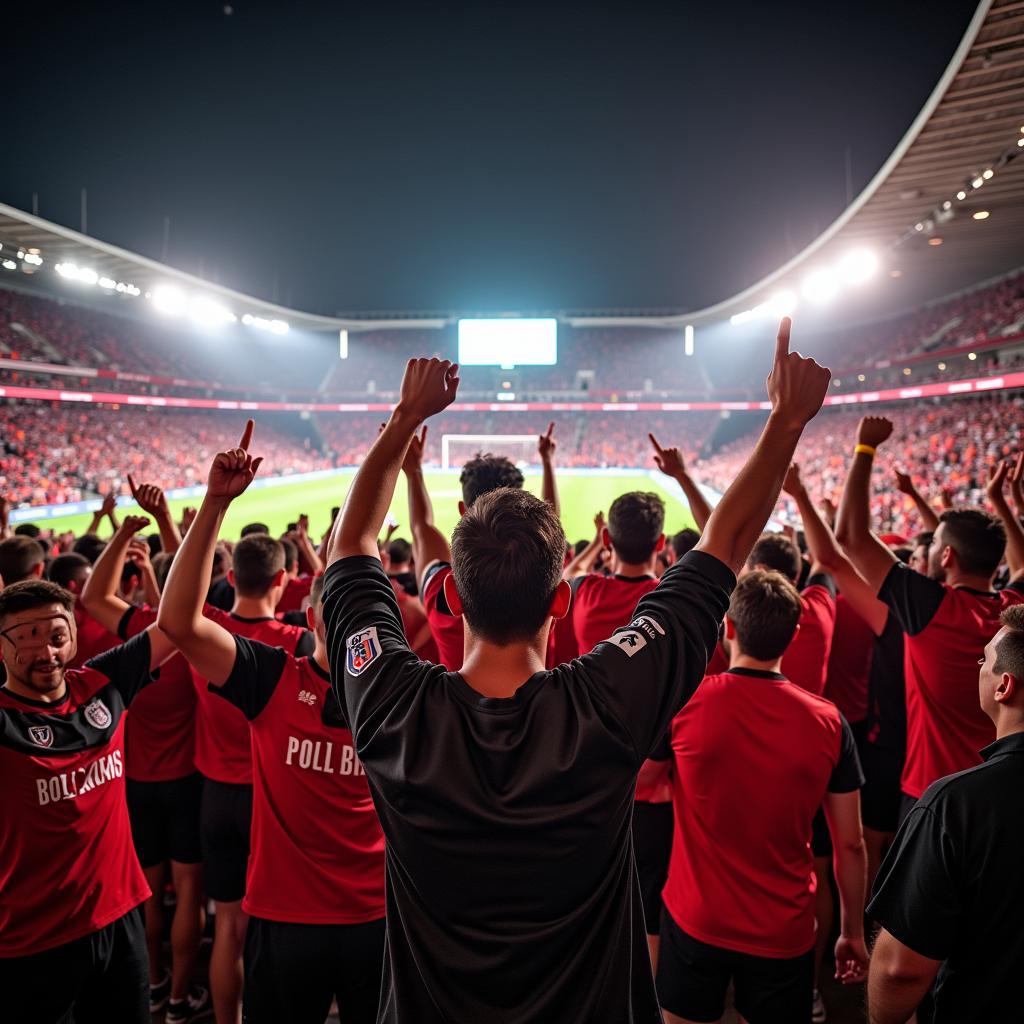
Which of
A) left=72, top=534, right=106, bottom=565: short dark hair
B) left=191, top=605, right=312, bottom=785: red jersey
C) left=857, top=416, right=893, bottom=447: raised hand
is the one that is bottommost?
left=191, top=605, right=312, bottom=785: red jersey

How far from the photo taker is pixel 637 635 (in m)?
1.47

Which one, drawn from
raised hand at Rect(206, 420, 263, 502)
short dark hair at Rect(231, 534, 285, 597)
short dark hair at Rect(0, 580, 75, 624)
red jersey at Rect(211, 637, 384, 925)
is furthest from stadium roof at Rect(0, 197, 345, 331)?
raised hand at Rect(206, 420, 263, 502)

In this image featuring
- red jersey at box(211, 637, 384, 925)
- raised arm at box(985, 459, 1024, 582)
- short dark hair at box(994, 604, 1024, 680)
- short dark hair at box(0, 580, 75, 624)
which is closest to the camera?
short dark hair at box(994, 604, 1024, 680)

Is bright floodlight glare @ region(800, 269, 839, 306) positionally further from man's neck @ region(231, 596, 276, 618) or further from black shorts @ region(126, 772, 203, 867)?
black shorts @ region(126, 772, 203, 867)

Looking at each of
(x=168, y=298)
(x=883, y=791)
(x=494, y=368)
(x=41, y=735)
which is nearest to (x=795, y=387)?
(x=41, y=735)

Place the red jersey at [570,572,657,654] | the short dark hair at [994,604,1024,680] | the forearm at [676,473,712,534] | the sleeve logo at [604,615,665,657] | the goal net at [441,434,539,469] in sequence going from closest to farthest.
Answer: the sleeve logo at [604,615,665,657], the short dark hair at [994,604,1024,680], the forearm at [676,473,712,534], the red jersey at [570,572,657,654], the goal net at [441,434,539,469]

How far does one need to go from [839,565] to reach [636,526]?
3.65ft

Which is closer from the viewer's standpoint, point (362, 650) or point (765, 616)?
point (362, 650)

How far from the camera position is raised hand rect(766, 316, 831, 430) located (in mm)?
1802

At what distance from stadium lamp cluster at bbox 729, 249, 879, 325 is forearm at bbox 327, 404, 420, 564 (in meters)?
25.3

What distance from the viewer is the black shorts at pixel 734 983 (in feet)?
8.36

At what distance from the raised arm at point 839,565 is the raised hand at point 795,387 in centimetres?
181

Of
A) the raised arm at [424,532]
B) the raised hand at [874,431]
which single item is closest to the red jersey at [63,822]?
the raised arm at [424,532]

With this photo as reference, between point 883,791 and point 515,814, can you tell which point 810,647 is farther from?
point 515,814
